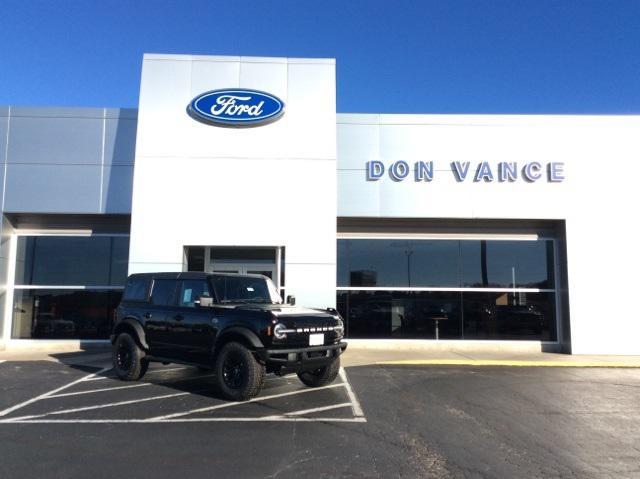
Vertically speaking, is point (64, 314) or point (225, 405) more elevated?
point (64, 314)

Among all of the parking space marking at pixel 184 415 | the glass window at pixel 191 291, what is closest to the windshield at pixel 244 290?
the glass window at pixel 191 291

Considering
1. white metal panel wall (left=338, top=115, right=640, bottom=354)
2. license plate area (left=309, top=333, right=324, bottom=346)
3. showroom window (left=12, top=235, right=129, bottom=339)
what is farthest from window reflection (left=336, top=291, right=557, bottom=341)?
license plate area (left=309, top=333, right=324, bottom=346)

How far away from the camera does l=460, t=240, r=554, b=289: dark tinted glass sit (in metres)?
15.1

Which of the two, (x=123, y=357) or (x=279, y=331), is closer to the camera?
(x=279, y=331)

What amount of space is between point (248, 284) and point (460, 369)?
541cm

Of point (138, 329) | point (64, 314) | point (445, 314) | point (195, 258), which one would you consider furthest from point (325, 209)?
point (64, 314)

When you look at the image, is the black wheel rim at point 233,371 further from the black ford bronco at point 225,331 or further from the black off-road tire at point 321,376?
the black off-road tire at point 321,376

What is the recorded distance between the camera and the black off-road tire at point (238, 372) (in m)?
7.40

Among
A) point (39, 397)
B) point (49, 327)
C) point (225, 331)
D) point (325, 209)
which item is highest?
point (325, 209)

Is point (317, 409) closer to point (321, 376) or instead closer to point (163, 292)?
point (321, 376)

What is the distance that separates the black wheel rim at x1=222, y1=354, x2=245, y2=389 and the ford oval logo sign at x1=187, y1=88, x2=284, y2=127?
7909mm

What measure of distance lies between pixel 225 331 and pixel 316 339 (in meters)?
1.41

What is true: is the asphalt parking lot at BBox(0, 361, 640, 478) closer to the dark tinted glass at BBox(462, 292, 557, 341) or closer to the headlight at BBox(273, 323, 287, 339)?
the headlight at BBox(273, 323, 287, 339)

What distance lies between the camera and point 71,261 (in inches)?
595
